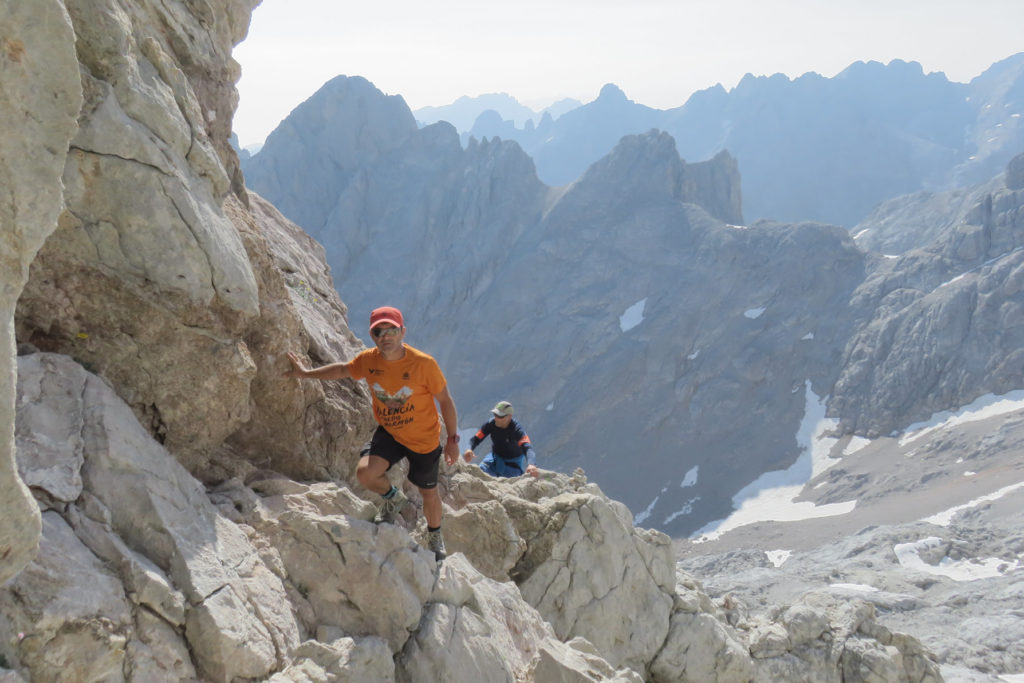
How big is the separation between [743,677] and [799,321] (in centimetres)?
9352

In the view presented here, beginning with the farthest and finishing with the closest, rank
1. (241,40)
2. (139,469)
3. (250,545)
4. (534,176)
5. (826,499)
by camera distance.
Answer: (534,176), (826,499), (241,40), (250,545), (139,469)

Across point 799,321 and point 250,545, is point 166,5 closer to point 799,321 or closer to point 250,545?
point 250,545

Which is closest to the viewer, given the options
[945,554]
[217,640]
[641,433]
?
[217,640]

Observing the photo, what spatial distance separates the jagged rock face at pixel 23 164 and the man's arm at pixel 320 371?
379 cm

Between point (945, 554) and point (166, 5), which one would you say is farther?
point (945, 554)

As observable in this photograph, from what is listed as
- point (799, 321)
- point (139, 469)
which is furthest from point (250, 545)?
point (799, 321)

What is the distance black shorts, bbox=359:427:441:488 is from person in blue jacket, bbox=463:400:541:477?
5951 millimetres

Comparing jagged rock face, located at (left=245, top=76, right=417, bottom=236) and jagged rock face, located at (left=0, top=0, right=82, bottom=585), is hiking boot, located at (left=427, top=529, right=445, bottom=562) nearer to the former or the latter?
jagged rock face, located at (left=0, top=0, right=82, bottom=585)

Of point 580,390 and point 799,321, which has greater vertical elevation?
point 799,321

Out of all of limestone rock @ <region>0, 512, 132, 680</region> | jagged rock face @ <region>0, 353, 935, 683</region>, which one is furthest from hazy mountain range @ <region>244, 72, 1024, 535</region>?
limestone rock @ <region>0, 512, 132, 680</region>

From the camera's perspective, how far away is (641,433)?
9200 cm

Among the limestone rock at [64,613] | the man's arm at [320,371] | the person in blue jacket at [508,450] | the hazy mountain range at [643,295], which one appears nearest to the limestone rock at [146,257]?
the man's arm at [320,371]

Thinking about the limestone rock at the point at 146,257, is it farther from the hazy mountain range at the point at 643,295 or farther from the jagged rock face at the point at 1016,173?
the jagged rock face at the point at 1016,173

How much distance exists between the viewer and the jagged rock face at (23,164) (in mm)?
3740
